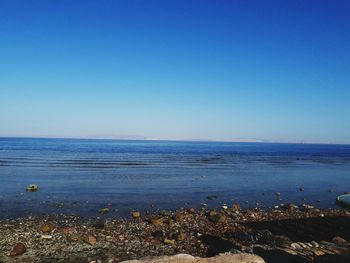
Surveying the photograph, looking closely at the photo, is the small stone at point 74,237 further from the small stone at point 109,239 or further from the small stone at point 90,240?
the small stone at point 109,239

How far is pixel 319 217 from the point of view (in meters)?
18.2

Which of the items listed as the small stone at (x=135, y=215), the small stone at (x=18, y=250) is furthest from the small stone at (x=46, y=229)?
the small stone at (x=135, y=215)

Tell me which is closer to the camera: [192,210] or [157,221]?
[157,221]

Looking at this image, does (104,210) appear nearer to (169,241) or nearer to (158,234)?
(158,234)

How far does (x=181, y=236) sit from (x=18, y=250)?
606cm

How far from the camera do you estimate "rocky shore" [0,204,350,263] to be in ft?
33.0

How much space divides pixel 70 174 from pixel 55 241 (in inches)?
890

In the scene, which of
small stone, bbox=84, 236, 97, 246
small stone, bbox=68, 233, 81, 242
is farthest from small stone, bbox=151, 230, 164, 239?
small stone, bbox=68, 233, 81, 242

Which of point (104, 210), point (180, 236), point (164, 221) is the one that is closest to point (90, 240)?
point (180, 236)

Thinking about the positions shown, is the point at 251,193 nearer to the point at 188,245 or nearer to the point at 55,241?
the point at 188,245

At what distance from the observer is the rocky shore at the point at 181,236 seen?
33.0 ft

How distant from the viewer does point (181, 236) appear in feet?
44.9

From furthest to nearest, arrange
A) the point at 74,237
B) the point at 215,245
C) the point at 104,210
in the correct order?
the point at 104,210, the point at 74,237, the point at 215,245

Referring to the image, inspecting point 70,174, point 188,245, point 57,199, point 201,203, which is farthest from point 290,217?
point 70,174
